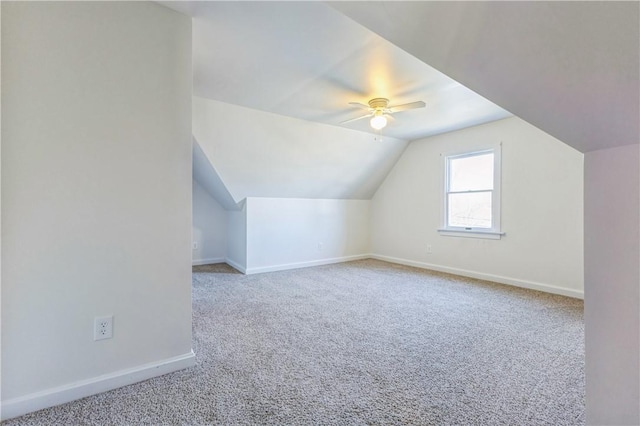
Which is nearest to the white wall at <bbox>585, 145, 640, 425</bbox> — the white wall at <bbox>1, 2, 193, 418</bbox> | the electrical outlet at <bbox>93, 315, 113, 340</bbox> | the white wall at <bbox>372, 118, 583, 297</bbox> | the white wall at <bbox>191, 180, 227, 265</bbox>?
the white wall at <bbox>1, 2, 193, 418</bbox>

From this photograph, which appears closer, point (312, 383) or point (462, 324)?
point (312, 383)

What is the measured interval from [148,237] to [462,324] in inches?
99.7

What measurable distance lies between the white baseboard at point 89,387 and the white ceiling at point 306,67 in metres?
2.13

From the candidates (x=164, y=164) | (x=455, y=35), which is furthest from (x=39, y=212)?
(x=455, y=35)

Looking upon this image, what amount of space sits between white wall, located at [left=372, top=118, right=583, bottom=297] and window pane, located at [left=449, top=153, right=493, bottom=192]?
0.18 meters

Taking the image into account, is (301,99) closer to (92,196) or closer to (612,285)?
(92,196)

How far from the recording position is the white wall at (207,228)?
199 inches

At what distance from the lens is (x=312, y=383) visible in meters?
1.64

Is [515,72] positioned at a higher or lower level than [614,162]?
higher

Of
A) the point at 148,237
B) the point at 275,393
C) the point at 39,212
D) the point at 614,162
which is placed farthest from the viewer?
the point at 148,237

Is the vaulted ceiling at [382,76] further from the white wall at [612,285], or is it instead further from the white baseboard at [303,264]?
the white baseboard at [303,264]

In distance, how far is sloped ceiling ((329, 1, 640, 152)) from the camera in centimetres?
63

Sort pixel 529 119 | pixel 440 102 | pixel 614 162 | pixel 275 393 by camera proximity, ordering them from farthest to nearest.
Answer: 1. pixel 440 102
2. pixel 275 393
3. pixel 529 119
4. pixel 614 162

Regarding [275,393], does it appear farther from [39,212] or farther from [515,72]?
[515,72]
